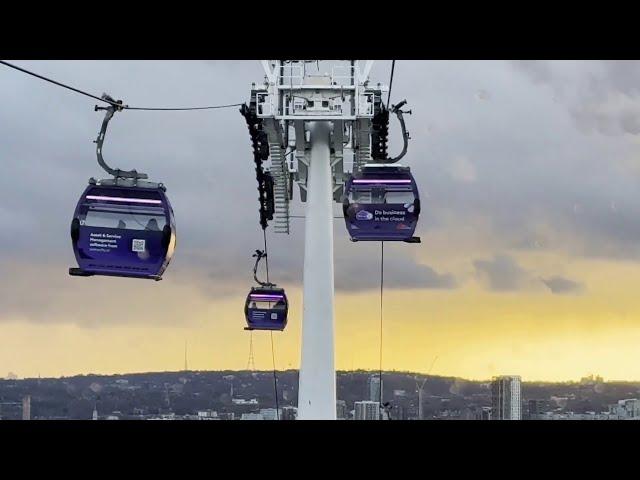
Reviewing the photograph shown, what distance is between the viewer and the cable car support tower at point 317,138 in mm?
19875

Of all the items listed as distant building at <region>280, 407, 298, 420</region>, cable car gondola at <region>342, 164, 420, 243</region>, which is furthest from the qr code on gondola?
cable car gondola at <region>342, 164, 420, 243</region>

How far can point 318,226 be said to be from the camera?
21094 mm

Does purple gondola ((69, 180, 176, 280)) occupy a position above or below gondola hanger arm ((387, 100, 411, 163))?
below

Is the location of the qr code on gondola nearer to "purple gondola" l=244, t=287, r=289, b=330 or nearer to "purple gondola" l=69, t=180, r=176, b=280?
"purple gondola" l=69, t=180, r=176, b=280

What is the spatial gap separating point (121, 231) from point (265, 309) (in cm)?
1419

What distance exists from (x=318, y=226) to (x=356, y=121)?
2.31 metres

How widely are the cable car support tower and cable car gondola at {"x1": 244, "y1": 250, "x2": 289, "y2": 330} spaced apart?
280cm

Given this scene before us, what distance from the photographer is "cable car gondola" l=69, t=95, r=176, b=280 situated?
9.44m

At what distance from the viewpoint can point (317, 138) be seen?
21.0m

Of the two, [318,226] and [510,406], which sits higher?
[318,226]

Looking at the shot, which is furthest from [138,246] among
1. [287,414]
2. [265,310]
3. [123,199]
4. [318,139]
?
[265,310]
